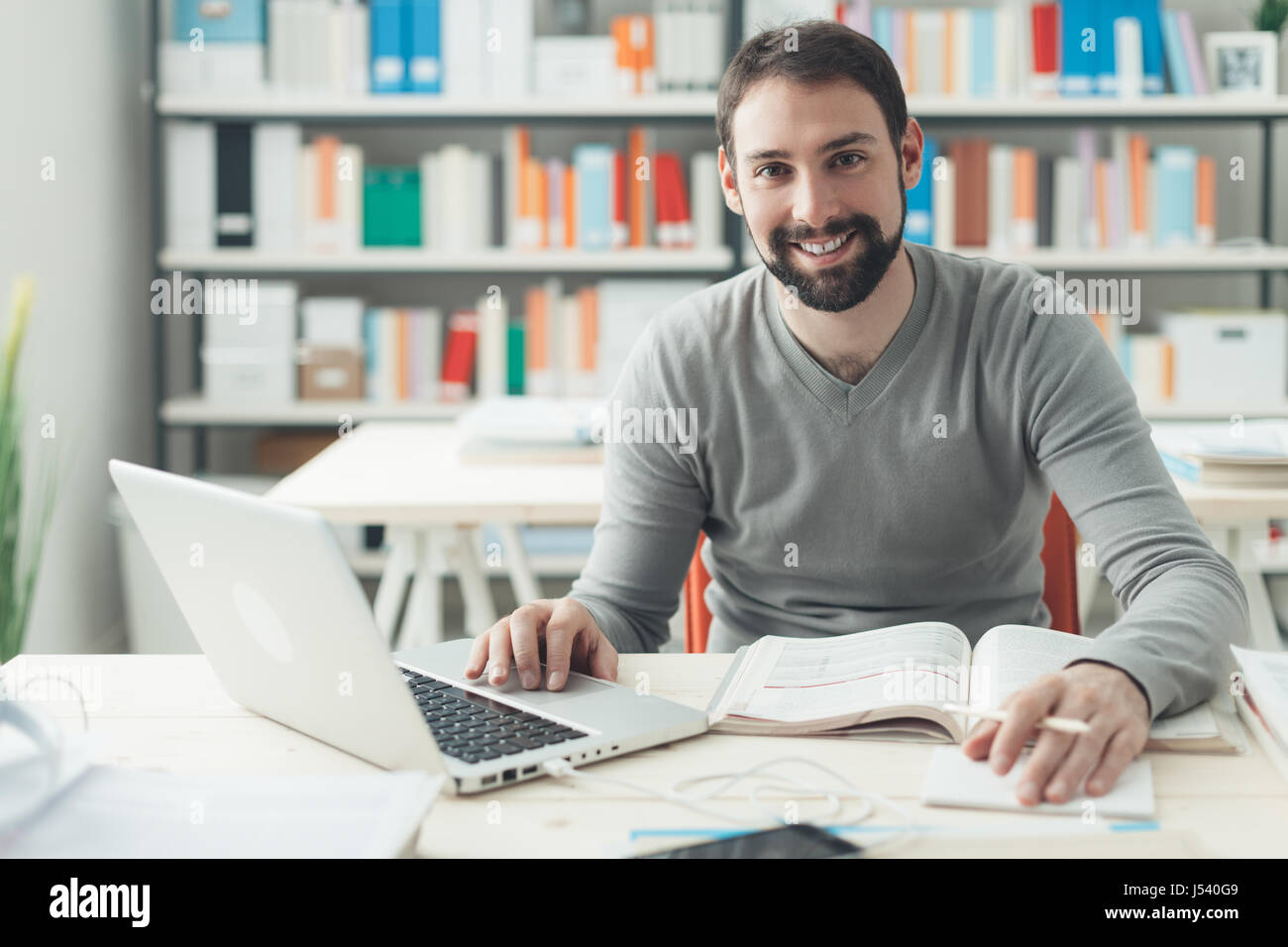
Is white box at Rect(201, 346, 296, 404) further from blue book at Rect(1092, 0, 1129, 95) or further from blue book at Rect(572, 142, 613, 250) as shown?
blue book at Rect(1092, 0, 1129, 95)

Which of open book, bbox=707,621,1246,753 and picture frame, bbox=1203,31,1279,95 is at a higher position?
picture frame, bbox=1203,31,1279,95

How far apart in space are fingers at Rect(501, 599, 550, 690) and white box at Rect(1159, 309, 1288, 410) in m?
2.67

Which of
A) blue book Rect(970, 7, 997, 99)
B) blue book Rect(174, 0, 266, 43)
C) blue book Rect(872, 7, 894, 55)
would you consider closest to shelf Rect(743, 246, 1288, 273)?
blue book Rect(970, 7, 997, 99)

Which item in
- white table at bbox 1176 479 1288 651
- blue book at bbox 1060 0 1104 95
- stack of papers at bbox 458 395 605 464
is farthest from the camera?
blue book at bbox 1060 0 1104 95

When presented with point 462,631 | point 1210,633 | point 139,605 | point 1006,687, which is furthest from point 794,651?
point 462,631

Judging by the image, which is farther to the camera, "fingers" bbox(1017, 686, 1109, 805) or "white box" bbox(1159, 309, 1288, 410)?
"white box" bbox(1159, 309, 1288, 410)

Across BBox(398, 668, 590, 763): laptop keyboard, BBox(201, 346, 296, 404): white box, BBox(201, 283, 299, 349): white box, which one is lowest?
BBox(398, 668, 590, 763): laptop keyboard

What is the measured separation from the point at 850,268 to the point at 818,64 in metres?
0.21

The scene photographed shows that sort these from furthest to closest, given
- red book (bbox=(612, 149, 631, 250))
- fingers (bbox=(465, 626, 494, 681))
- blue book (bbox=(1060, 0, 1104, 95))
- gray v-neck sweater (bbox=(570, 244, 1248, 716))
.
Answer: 1. red book (bbox=(612, 149, 631, 250))
2. blue book (bbox=(1060, 0, 1104, 95))
3. gray v-neck sweater (bbox=(570, 244, 1248, 716))
4. fingers (bbox=(465, 626, 494, 681))

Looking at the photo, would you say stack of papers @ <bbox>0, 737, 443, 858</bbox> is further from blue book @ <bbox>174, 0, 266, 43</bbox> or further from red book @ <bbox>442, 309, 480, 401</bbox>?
blue book @ <bbox>174, 0, 266, 43</bbox>

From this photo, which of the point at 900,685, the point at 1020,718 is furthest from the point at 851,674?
the point at 1020,718

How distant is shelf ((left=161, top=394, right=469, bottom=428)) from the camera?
327 cm

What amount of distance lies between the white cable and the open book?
0.07 metres

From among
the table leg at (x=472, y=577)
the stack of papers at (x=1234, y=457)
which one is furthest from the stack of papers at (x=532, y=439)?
the stack of papers at (x=1234, y=457)
